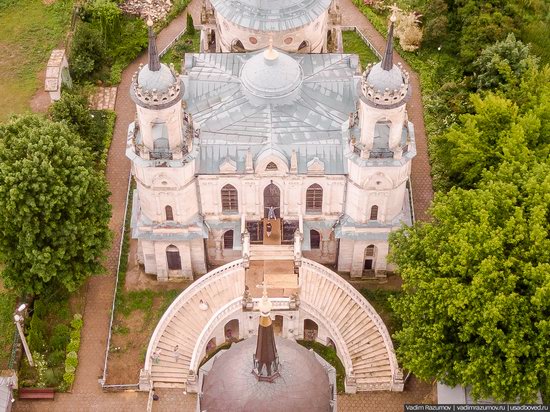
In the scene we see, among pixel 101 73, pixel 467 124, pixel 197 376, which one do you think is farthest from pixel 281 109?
pixel 101 73

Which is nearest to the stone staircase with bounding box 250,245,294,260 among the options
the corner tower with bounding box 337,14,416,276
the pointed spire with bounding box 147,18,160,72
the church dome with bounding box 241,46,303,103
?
the corner tower with bounding box 337,14,416,276

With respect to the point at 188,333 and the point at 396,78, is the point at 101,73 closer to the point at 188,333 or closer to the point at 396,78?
the point at 188,333

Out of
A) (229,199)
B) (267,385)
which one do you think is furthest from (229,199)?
(267,385)

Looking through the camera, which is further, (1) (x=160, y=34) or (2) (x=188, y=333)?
(1) (x=160, y=34)

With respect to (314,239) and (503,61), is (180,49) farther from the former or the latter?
(503,61)

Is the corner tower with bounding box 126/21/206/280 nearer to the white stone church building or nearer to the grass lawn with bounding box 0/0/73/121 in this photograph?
the white stone church building

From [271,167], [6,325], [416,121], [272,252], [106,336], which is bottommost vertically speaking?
[106,336]

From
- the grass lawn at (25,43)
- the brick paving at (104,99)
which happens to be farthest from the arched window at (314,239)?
the grass lawn at (25,43)
